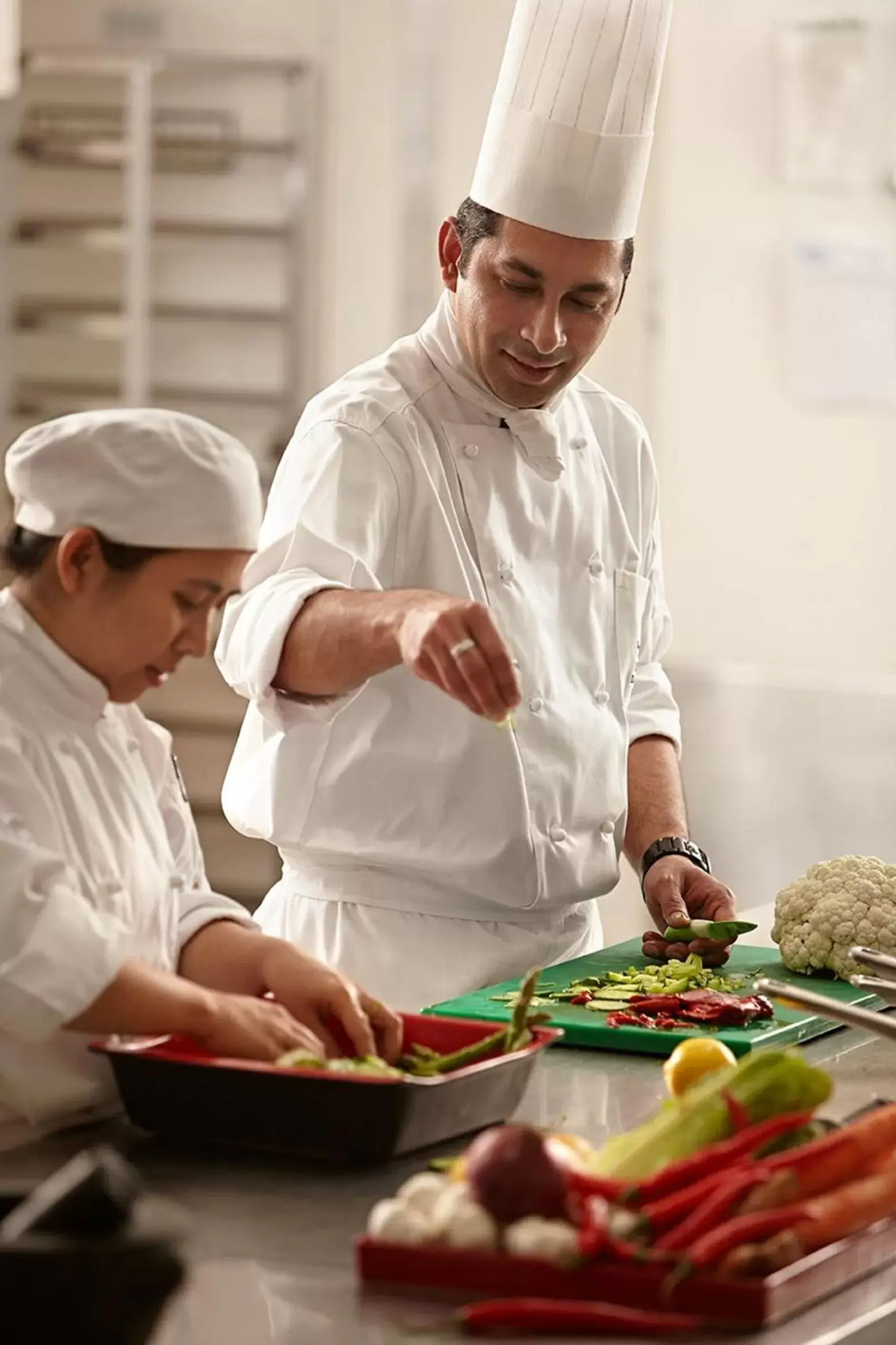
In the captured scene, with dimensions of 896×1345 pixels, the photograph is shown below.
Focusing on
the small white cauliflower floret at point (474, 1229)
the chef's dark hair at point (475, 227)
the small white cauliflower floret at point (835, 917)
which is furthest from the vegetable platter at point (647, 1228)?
the chef's dark hair at point (475, 227)

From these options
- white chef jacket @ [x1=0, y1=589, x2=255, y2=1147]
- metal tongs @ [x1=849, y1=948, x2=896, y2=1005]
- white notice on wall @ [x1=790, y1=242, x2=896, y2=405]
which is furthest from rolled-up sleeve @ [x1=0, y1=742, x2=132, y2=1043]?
white notice on wall @ [x1=790, y1=242, x2=896, y2=405]

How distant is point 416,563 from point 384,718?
20 centimetres

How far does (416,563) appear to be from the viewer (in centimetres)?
240

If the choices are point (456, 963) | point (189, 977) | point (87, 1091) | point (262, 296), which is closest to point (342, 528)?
point (456, 963)

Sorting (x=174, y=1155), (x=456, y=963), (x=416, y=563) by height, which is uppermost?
(x=416, y=563)

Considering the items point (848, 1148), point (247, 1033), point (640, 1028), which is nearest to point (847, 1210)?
point (848, 1148)

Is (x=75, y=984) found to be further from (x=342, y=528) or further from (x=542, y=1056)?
(x=342, y=528)

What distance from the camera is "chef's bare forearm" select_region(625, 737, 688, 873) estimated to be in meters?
2.63

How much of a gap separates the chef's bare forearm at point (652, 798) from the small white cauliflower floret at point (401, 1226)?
1.37 metres

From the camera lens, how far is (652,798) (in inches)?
104

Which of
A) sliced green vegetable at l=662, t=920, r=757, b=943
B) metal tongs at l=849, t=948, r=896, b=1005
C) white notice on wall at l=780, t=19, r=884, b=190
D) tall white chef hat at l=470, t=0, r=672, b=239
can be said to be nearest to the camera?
metal tongs at l=849, t=948, r=896, b=1005

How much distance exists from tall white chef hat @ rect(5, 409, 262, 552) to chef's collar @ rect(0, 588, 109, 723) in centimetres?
7

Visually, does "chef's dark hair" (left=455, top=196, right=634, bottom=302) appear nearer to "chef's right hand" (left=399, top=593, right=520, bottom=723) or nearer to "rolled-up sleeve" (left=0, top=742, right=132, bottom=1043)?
"chef's right hand" (left=399, top=593, right=520, bottom=723)

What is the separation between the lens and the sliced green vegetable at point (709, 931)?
7.39 feet
